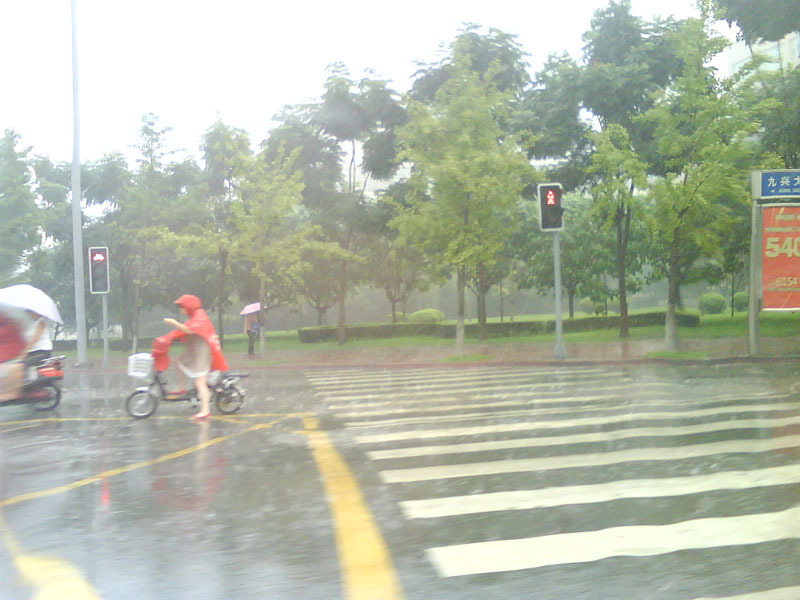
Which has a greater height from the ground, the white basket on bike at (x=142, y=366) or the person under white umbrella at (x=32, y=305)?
the person under white umbrella at (x=32, y=305)

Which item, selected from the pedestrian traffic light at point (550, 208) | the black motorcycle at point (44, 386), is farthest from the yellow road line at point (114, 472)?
the pedestrian traffic light at point (550, 208)

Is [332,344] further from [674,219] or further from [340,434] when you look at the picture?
[340,434]

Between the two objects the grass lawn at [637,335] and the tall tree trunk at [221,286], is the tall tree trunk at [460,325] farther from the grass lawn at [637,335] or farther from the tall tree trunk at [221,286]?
the tall tree trunk at [221,286]

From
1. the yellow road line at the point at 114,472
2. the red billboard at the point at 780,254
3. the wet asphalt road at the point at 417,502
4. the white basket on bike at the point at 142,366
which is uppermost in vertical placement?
the red billboard at the point at 780,254

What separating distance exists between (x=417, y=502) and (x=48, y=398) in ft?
32.1

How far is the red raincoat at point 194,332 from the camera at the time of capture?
11516mm

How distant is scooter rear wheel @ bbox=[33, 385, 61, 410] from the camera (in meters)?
13.7

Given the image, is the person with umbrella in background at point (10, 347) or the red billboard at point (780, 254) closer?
the person with umbrella in background at point (10, 347)

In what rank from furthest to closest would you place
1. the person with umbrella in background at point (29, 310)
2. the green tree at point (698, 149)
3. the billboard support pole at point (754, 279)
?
the green tree at point (698, 149) → the billboard support pole at point (754, 279) → the person with umbrella in background at point (29, 310)

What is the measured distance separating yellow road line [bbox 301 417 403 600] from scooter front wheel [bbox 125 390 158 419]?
16.7 ft

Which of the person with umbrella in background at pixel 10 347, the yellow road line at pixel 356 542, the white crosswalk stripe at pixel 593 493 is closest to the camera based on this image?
the yellow road line at pixel 356 542

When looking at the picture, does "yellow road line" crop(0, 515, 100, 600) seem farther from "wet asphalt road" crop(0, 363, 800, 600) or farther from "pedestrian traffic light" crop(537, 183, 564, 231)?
"pedestrian traffic light" crop(537, 183, 564, 231)

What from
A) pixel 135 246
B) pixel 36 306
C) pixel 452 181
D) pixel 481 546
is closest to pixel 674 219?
pixel 452 181

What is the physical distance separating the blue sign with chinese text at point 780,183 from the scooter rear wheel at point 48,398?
1622 cm
